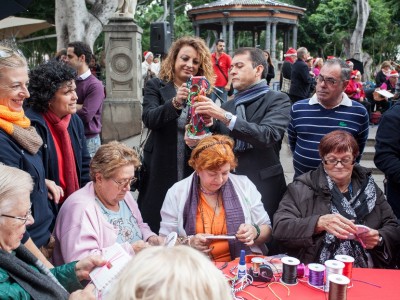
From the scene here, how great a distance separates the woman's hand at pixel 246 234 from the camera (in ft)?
8.84

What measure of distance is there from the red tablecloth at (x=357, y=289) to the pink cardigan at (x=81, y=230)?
0.77 meters

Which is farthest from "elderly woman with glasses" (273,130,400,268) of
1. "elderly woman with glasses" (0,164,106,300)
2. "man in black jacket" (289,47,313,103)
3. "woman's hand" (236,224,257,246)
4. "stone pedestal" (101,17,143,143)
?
"stone pedestal" (101,17,143,143)

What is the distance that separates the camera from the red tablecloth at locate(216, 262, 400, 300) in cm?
218

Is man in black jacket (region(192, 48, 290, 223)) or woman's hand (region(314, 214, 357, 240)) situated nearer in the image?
woman's hand (region(314, 214, 357, 240))

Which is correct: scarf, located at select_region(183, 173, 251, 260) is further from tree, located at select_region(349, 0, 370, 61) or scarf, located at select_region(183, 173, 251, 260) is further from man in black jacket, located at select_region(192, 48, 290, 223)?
tree, located at select_region(349, 0, 370, 61)

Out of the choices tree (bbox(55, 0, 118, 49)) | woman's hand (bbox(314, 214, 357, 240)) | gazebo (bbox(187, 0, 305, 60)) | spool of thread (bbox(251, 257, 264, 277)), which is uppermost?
gazebo (bbox(187, 0, 305, 60))

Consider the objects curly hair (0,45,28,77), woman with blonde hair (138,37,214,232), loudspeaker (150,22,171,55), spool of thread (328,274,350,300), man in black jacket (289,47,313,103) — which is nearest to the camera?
spool of thread (328,274,350,300)

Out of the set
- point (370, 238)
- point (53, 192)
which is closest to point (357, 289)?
point (370, 238)

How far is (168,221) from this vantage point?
116 inches

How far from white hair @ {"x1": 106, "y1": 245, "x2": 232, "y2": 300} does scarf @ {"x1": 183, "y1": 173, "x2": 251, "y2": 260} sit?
1.73m

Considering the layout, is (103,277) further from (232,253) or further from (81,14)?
(81,14)

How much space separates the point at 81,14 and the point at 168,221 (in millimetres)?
9181

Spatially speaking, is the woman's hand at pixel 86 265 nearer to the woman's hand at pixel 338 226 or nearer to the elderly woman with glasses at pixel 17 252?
the elderly woman with glasses at pixel 17 252

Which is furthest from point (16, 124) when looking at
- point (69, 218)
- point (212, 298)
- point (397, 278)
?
point (397, 278)
